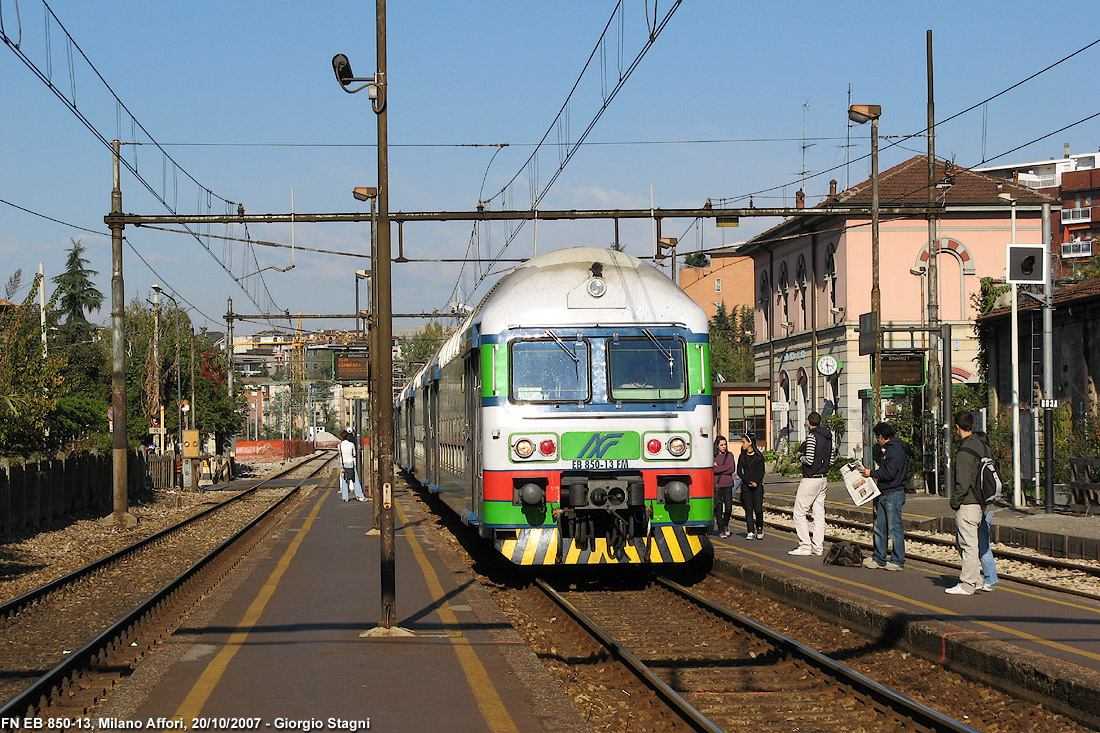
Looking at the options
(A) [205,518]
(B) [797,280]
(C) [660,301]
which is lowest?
(A) [205,518]

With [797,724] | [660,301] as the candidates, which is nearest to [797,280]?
[660,301]

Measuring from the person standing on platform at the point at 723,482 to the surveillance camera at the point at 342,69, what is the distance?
8.83 meters

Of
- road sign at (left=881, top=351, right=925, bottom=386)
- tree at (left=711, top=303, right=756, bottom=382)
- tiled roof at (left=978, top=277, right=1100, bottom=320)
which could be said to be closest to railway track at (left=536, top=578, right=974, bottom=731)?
tiled roof at (left=978, top=277, right=1100, bottom=320)

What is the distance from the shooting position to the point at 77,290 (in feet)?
230

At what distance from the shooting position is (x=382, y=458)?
12.0 metres

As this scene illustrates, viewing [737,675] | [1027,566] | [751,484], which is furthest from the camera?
[751,484]

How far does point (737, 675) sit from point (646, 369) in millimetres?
5004

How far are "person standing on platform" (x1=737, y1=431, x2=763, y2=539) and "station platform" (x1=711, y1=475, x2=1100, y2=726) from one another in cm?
107

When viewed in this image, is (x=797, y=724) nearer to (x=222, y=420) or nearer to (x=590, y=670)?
(x=590, y=670)

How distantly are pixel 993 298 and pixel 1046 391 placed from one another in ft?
36.4

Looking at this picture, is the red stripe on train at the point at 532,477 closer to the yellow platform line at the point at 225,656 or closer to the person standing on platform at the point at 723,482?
the yellow platform line at the point at 225,656

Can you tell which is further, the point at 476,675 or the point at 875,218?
the point at 875,218

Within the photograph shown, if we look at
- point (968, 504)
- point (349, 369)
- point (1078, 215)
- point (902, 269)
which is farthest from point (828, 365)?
point (1078, 215)

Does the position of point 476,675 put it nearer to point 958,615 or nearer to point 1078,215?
point 958,615
